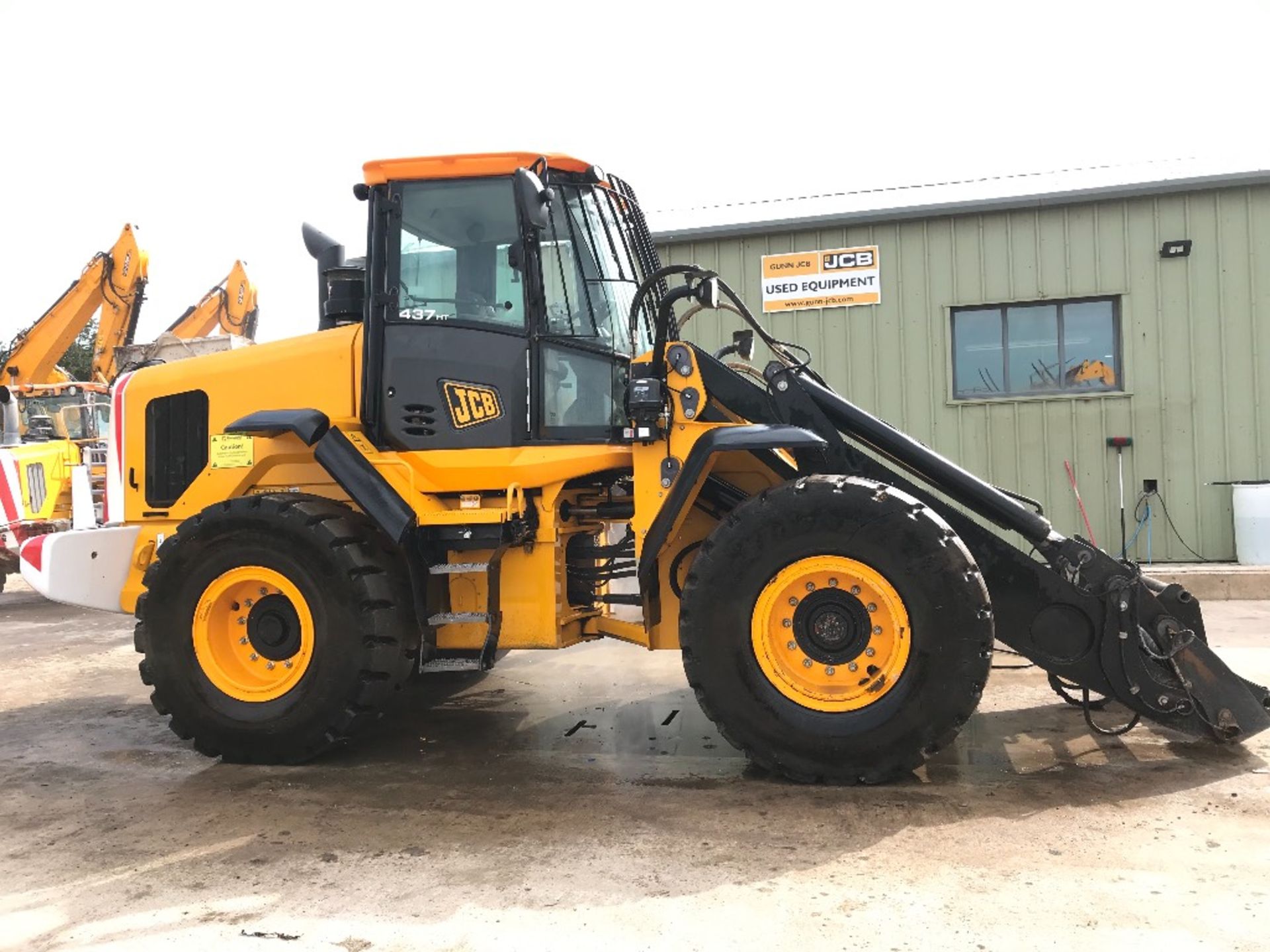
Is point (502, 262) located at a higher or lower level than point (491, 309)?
higher

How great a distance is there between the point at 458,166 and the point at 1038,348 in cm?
849

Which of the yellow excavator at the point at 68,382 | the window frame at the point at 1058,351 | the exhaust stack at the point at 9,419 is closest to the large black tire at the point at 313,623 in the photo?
the yellow excavator at the point at 68,382

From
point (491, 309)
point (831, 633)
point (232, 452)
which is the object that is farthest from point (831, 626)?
point (232, 452)

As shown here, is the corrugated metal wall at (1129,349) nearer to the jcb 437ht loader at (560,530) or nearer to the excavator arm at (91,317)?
the jcb 437ht loader at (560,530)

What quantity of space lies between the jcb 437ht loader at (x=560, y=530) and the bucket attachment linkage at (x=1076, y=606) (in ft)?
0.04

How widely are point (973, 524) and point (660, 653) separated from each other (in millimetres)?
3688

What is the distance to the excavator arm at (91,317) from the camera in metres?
16.3

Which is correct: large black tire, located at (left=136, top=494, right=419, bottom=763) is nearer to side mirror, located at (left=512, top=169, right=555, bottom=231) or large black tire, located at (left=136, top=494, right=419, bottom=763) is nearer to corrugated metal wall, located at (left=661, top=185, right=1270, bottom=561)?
side mirror, located at (left=512, top=169, right=555, bottom=231)

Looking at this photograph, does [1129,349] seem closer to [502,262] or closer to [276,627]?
[502,262]

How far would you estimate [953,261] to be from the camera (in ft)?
38.7

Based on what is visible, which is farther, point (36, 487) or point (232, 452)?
point (36, 487)

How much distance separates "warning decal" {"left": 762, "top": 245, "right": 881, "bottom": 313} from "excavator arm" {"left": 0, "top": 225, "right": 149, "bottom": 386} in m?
10.8

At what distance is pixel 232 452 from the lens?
18.2 ft

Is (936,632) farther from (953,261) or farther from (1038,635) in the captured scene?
(953,261)
